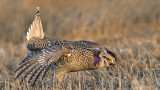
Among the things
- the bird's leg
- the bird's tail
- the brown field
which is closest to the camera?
the bird's leg

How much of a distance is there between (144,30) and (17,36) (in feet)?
13.8

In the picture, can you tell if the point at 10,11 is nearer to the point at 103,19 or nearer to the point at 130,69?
the point at 103,19

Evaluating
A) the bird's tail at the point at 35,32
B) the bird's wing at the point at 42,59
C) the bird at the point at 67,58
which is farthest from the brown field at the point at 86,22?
the bird's wing at the point at 42,59

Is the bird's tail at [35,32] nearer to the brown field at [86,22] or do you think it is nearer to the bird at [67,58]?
the bird at [67,58]

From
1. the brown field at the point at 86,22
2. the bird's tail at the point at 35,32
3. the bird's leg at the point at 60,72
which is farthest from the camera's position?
the brown field at the point at 86,22

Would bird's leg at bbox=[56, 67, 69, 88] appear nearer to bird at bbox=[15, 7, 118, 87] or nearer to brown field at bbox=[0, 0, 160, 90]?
bird at bbox=[15, 7, 118, 87]

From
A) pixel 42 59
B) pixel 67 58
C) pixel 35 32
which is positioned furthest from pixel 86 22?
pixel 42 59

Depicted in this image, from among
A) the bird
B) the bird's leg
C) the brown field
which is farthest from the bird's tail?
the brown field

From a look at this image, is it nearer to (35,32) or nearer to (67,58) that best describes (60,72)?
(67,58)

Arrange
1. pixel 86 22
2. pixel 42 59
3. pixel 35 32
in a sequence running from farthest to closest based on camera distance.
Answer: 1. pixel 86 22
2. pixel 35 32
3. pixel 42 59

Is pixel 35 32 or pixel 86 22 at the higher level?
pixel 86 22

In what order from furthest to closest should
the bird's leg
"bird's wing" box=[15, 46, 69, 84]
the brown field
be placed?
the brown field
the bird's leg
"bird's wing" box=[15, 46, 69, 84]

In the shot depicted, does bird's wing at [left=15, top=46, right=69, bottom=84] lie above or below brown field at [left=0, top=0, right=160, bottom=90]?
below

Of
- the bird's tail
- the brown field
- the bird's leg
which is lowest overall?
the bird's leg
